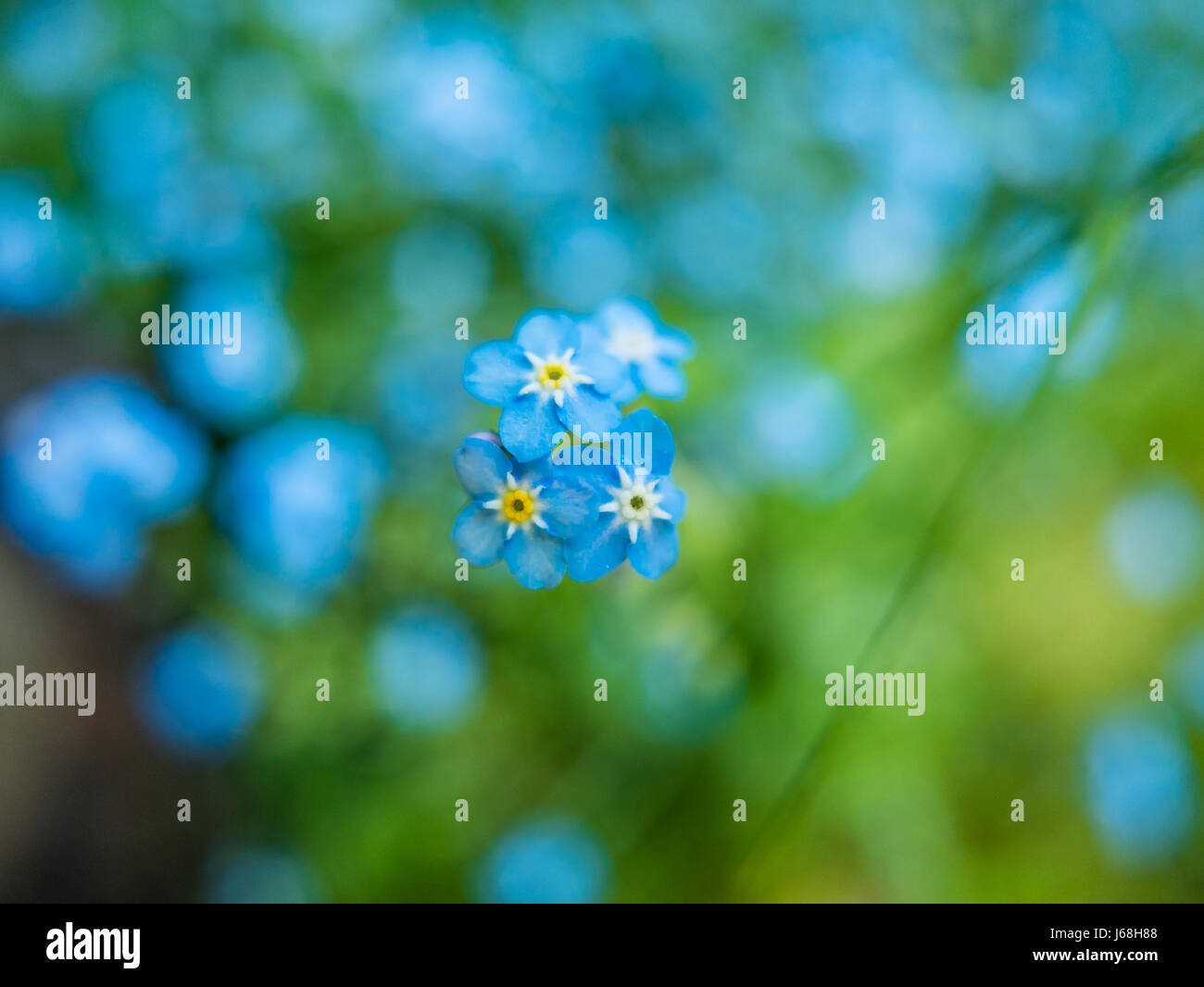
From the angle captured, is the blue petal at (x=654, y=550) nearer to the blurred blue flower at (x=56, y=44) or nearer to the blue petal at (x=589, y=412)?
the blue petal at (x=589, y=412)

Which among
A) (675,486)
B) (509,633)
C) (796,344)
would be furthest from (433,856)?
(796,344)

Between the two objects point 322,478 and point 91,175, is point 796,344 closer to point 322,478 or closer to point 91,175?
point 322,478

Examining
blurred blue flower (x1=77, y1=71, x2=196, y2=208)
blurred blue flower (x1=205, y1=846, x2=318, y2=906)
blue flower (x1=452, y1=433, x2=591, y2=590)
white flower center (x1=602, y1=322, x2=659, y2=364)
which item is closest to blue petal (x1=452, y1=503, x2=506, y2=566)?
blue flower (x1=452, y1=433, x2=591, y2=590)

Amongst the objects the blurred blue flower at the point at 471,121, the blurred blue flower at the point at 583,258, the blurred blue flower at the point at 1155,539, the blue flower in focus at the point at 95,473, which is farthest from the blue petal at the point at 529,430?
the blurred blue flower at the point at 1155,539

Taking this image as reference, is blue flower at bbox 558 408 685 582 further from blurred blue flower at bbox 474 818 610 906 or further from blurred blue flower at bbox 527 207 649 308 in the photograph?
blurred blue flower at bbox 474 818 610 906

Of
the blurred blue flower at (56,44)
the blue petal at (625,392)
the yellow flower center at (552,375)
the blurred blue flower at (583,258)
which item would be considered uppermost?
the blurred blue flower at (56,44)

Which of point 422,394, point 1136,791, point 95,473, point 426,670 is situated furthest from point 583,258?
point 1136,791
